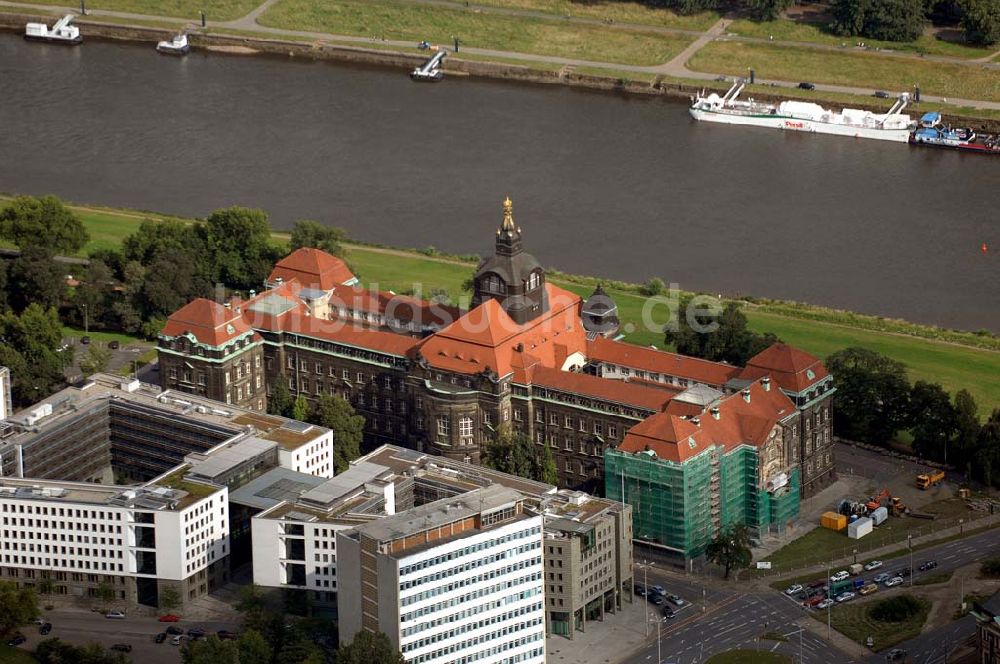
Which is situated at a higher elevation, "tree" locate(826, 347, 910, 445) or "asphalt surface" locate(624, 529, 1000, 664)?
"tree" locate(826, 347, 910, 445)

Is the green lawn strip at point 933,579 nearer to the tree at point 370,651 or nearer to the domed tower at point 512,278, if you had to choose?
the domed tower at point 512,278

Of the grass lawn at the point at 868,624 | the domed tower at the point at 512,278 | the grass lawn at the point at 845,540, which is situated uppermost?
the domed tower at the point at 512,278

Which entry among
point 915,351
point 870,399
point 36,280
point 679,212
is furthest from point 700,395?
point 36,280

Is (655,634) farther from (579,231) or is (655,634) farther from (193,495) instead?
(579,231)

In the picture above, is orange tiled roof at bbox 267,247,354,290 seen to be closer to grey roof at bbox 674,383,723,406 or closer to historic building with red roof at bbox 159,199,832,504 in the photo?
historic building with red roof at bbox 159,199,832,504

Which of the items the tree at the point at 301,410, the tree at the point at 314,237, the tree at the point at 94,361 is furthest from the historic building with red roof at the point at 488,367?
the tree at the point at 314,237

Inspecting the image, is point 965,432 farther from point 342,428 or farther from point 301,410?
point 301,410

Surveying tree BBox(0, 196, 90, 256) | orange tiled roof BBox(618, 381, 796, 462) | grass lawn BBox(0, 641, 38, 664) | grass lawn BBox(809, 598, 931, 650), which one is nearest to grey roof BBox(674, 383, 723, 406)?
orange tiled roof BBox(618, 381, 796, 462)
